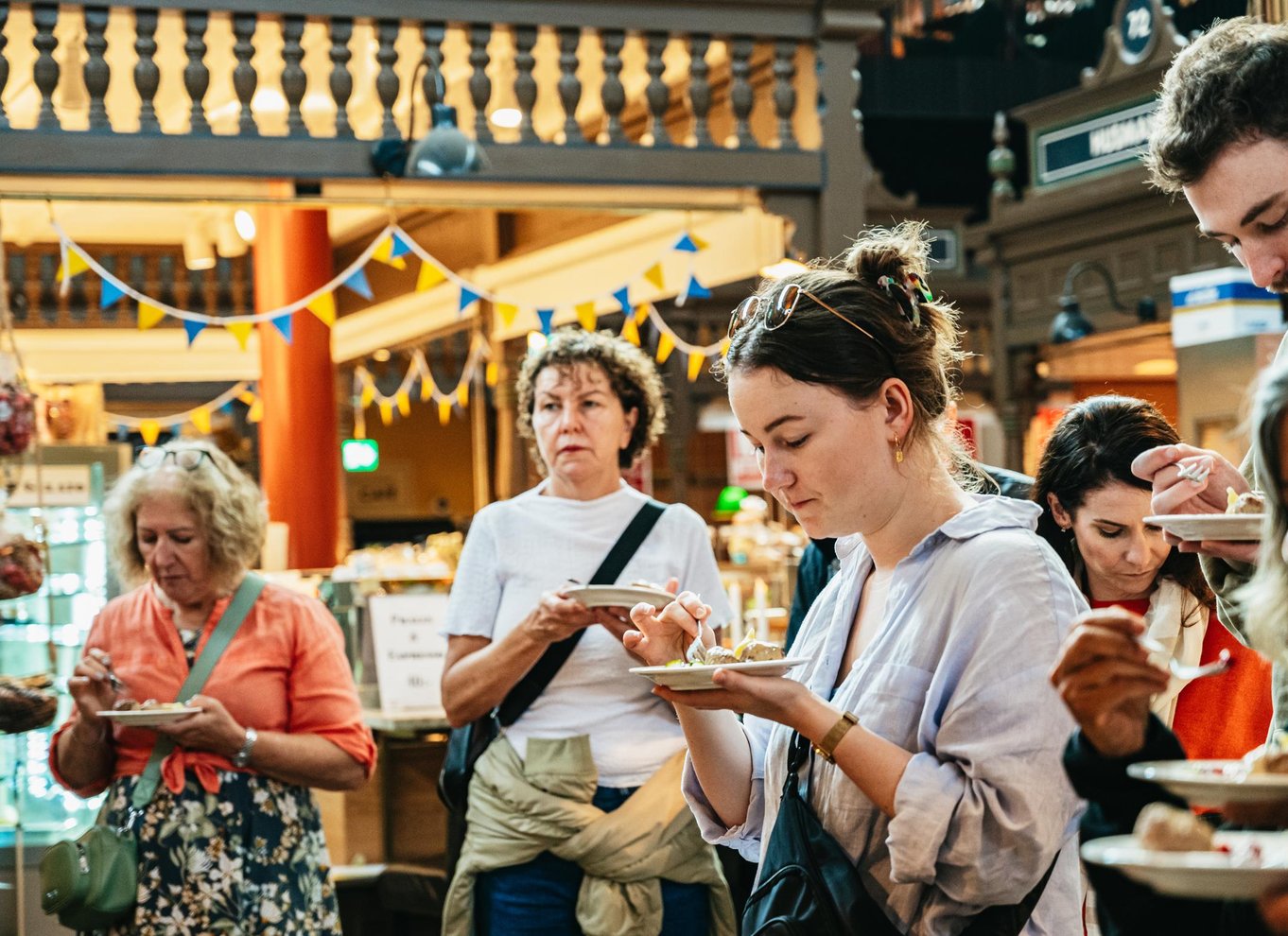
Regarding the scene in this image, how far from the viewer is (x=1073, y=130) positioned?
34.0 feet

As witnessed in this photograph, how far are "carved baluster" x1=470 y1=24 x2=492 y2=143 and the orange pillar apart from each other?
9.70ft

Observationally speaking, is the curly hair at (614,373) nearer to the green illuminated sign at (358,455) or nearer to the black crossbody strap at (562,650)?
the black crossbody strap at (562,650)

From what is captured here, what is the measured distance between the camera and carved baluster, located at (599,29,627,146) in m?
6.57

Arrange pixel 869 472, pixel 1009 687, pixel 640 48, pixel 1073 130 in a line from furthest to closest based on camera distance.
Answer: pixel 1073 130 < pixel 640 48 < pixel 869 472 < pixel 1009 687

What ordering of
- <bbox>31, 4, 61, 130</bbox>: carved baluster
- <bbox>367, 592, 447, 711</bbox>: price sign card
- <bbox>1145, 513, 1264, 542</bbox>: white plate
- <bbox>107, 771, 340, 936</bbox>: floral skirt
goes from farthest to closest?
<bbox>31, 4, 61, 130</bbox>: carved baluster → <bbox>367, 592, 447, 711</bbox>: price sign card → <bbox>107, 771, 340, 936</bbox>: floral skirt → <bbox>1145, 513, 1264, 542</bbox>: white plate

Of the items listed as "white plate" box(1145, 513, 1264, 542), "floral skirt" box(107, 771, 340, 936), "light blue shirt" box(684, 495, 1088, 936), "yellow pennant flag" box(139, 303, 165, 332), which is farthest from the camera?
"yellow pennant flag" box(139, 303, 165, 332)

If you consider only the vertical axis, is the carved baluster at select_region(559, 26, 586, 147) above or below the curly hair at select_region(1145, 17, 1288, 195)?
above

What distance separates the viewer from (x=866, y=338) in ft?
6.56

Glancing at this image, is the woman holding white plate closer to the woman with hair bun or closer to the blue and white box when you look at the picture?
the woman with hair bun

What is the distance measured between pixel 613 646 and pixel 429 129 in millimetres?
3524

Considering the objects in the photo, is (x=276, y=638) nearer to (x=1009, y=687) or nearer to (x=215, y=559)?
(x=215, y=559)

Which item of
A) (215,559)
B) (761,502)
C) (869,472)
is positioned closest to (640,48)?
(761,502)

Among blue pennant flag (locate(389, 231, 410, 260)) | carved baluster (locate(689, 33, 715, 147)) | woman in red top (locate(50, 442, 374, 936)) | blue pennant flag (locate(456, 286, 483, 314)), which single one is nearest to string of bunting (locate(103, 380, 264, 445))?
blue pennant flag (locate(456, 286, 483, 314))

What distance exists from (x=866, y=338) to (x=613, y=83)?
483 centimetres
